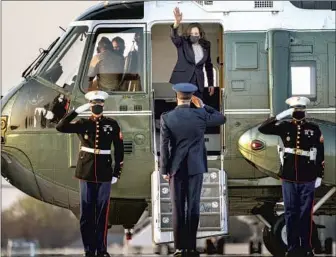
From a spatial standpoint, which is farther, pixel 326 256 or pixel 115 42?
pixel 326 256

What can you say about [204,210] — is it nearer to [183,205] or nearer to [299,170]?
[183,205]

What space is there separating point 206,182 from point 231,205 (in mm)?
1002

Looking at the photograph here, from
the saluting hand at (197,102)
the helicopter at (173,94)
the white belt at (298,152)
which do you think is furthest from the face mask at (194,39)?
the white belt at (298,152)

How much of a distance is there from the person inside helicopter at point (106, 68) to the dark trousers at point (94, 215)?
1.11m

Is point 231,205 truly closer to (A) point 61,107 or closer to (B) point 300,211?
(B) point 300,211

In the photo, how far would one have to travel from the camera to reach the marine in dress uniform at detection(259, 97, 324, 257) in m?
9.66

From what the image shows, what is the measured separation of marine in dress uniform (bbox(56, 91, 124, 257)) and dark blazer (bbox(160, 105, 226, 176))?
1.97 ft

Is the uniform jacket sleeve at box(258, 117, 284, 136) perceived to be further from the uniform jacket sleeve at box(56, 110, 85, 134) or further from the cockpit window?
the cockpit window

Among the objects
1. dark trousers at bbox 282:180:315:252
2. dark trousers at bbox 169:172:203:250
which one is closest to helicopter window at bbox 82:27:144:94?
dark trousers at bbox 169:172:203:250

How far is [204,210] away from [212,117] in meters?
0.99

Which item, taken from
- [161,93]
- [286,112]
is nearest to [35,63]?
[161,93]

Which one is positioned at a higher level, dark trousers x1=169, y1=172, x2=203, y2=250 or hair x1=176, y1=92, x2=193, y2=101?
hair x1=176, y1=92, x2=193, y2=101

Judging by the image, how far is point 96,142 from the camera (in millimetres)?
9680

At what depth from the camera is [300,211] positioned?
9727 mm
